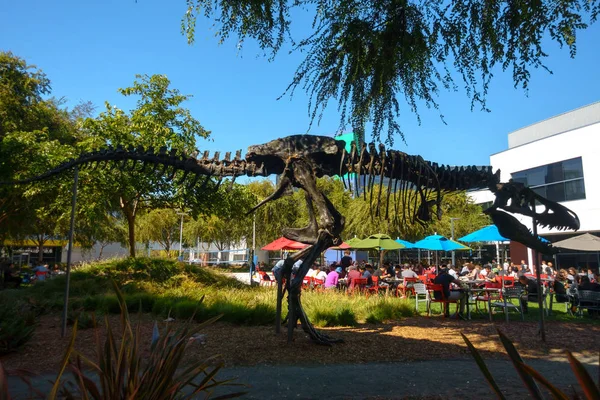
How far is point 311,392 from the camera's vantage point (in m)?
4.99

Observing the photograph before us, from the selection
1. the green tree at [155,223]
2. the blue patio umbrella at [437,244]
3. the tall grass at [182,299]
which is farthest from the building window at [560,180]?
the green tree at [155,223]

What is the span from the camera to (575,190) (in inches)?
926

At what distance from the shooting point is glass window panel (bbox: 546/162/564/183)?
961 inches

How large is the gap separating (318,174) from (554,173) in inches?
884

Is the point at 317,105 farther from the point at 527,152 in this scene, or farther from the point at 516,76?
the point at 527,152

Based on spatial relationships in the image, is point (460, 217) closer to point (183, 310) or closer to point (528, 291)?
point (528, 291)

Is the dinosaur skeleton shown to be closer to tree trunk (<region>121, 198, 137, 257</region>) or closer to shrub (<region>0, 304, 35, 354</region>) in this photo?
shrub (<region>0, 304, 35, 354</region>)

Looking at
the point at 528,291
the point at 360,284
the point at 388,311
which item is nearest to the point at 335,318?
the point at 388,311

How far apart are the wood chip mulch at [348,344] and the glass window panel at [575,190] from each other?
1629cm

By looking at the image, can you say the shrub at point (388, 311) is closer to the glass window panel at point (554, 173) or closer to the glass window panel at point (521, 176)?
the glass window panel at point (554, 173)

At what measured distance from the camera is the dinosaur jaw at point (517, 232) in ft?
26.7

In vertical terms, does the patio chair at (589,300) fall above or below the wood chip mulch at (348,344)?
above

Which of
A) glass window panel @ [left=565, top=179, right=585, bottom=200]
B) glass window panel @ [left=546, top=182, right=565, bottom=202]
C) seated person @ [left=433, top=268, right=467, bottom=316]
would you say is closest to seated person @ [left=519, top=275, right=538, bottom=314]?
seated person @ [left=433, top=268, right=467, bottom=316]

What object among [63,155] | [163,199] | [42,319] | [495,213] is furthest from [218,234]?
[495,213]
